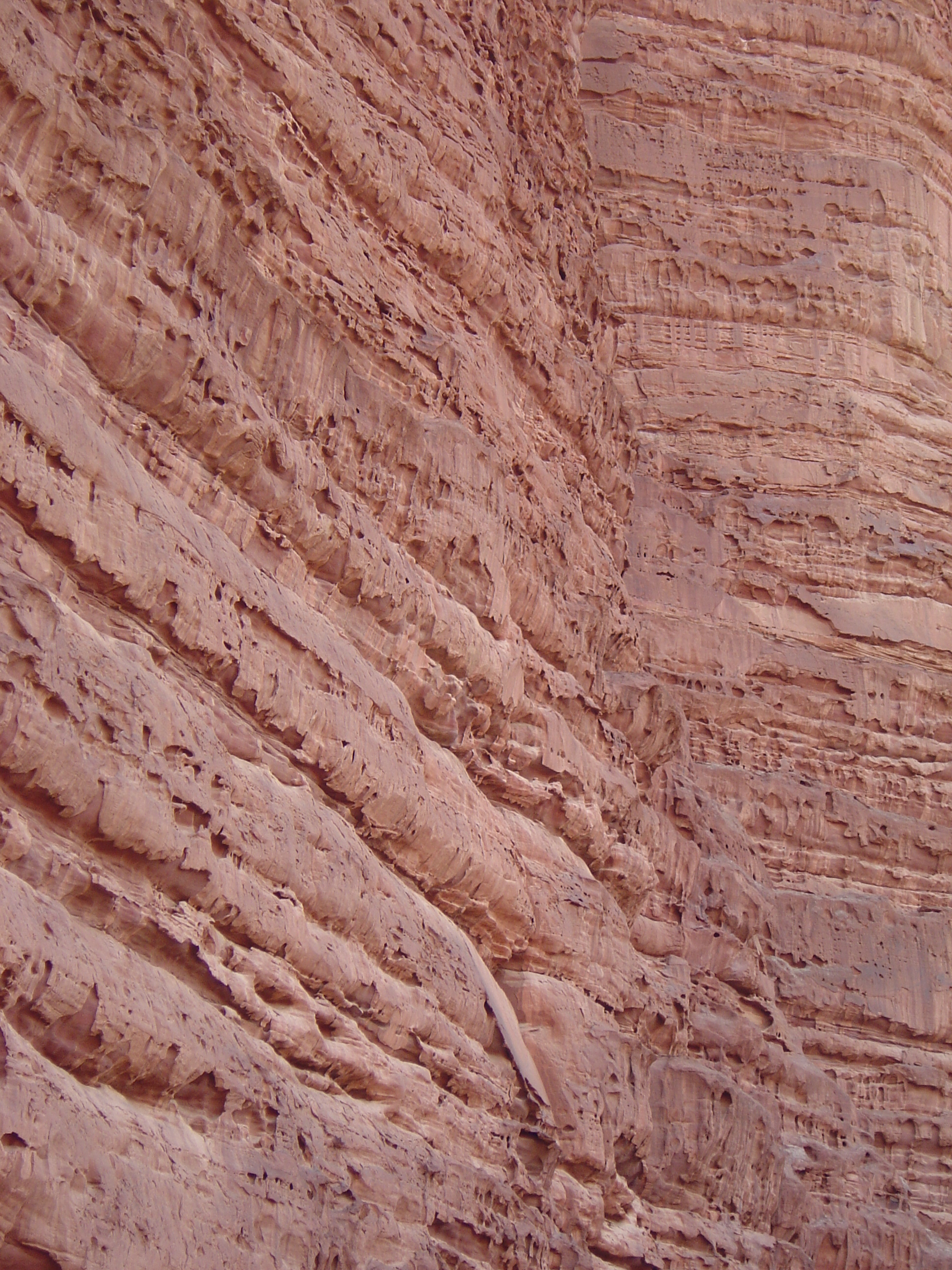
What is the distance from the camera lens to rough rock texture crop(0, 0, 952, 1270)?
17.6 feet

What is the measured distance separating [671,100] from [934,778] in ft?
25.3

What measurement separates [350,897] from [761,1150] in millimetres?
4834

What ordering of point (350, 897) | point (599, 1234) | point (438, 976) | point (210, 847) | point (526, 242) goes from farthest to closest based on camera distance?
point (526, 242)
point (599, 1234)
point (438, 976)
point (350, 897)
point (210, 847)

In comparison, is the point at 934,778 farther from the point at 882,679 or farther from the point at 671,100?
the point at 671,100

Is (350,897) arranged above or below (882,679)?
below

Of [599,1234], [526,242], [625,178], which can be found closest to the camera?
[599,1234]

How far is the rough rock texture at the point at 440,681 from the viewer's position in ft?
17.6

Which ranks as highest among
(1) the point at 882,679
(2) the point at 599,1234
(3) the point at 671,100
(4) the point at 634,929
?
(3) the point at 671,100

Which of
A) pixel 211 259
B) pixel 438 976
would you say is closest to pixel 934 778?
pixel 438 976

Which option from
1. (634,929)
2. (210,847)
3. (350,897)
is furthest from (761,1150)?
(210,847)

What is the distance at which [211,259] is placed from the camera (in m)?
6.77

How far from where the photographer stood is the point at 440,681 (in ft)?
26.4

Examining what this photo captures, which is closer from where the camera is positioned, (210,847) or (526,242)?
(210,847)

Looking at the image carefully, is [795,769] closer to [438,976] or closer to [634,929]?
[634,929]
